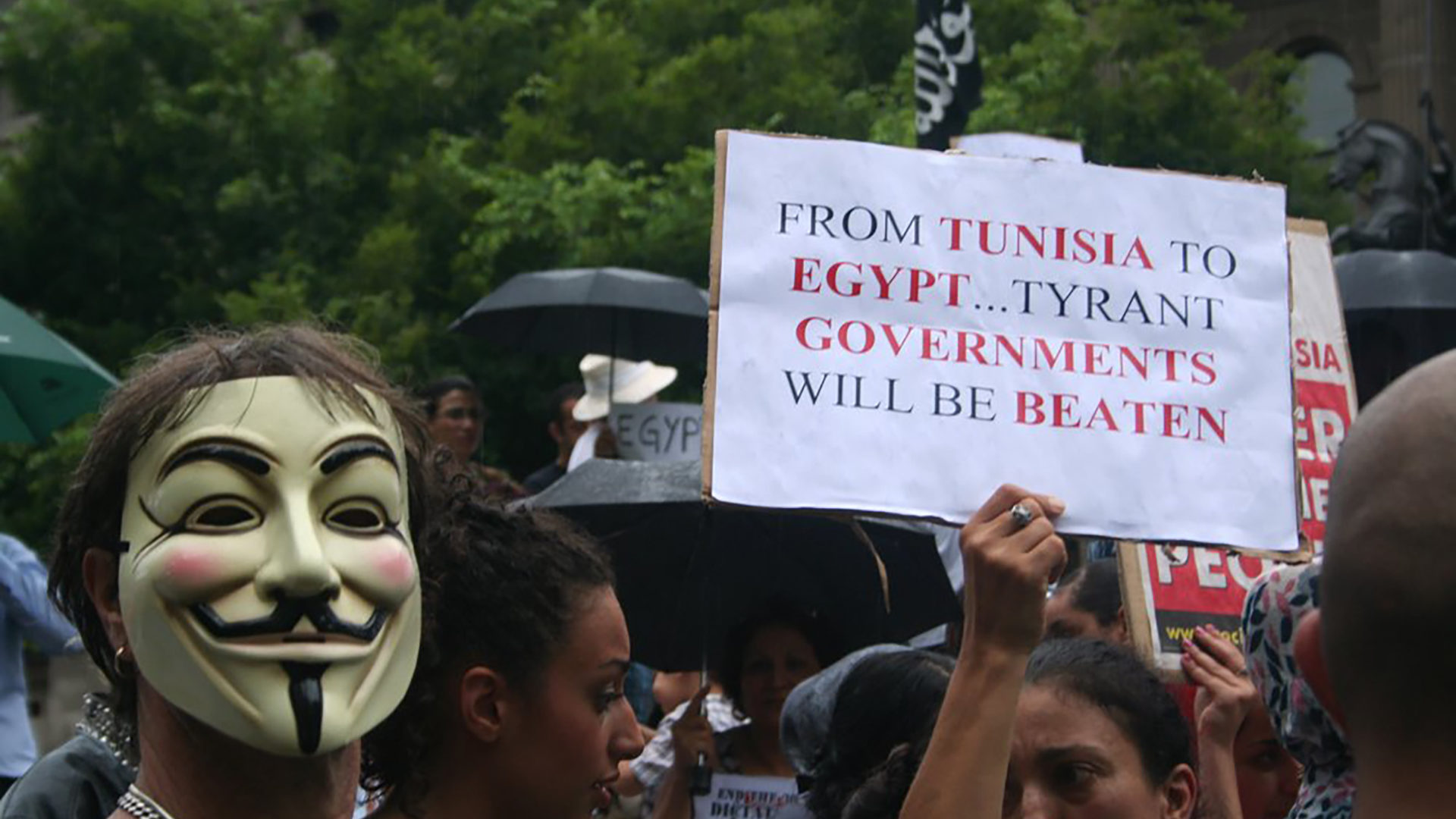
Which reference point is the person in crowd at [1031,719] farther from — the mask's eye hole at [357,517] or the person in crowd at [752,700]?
the person in crowd at [752,700]

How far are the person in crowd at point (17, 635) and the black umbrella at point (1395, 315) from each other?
5.49 meters

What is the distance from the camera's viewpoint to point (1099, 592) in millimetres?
5750

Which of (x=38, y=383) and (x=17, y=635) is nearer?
(x=17, y=635)

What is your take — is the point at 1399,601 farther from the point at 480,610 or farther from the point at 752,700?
the point at 752,700

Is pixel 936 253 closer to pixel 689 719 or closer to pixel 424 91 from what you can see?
pixel 689 719

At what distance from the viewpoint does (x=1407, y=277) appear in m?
10.6

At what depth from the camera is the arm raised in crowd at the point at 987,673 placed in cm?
329

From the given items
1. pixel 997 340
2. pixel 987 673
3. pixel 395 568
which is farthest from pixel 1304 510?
pixel 395 568

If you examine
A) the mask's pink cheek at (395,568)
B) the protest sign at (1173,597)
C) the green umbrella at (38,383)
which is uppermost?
the green umbrella at (38,383)

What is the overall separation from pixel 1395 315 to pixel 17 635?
588cm

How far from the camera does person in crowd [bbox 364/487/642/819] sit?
360 centimetres

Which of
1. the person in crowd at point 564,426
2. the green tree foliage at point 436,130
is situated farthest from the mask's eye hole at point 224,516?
the green tree foliage at point 436,130

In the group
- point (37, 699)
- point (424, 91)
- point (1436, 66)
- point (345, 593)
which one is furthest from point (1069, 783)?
point (1436, 66)

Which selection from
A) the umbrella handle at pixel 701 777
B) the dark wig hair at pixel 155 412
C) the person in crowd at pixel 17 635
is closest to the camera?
the dark wig hair at pixel 155 412
